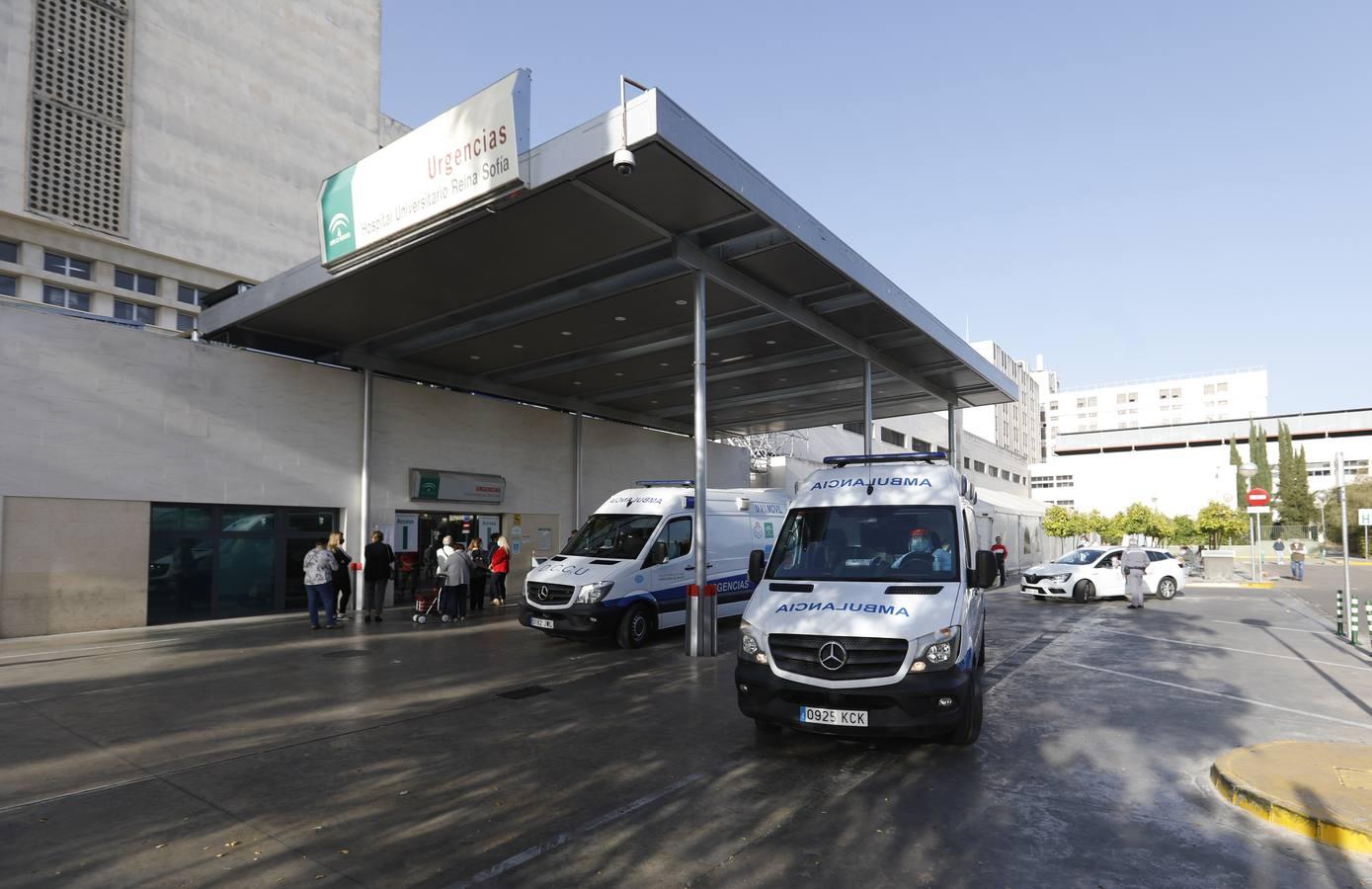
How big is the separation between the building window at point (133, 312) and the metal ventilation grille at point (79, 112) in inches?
80.0

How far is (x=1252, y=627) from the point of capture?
1524cm

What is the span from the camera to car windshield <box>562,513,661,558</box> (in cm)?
1232

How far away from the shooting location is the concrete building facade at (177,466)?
12641 millimetres

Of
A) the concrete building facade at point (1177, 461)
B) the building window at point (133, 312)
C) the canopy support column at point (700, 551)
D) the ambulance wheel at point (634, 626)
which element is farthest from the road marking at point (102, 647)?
the concrete building facade at point (1177, 461)

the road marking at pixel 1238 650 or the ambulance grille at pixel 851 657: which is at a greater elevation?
the ambulance grille at pixel 851 657

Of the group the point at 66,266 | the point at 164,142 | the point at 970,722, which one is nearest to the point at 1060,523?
the point at 970,722

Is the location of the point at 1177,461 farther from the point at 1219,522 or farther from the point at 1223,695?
the point at 1223,695

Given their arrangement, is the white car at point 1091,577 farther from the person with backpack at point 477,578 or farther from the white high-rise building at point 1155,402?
the white high-rise building at point 1155,402

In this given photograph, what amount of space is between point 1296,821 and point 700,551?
320 inches

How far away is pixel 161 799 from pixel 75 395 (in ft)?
35.7

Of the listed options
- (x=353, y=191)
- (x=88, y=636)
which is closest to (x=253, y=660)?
(x=88, y=636)

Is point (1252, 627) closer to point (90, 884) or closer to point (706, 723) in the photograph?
point (706, 723)

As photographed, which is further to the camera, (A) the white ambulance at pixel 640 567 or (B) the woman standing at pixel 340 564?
(B) the woman standing at pixel 340 564

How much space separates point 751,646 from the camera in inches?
250
